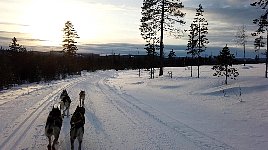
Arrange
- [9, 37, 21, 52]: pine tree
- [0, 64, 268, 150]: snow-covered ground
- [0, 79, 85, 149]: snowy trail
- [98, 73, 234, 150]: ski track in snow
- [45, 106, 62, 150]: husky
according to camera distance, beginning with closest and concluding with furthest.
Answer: [45, 106, 62, 150]: husky → [0, 79, 85, 149]: snowy trail → [98, 73, 234, 150]: ski track in snow → [0, 64, 268, 150]: snow-covered ground → [9, 37, 21, 52]: pine tree

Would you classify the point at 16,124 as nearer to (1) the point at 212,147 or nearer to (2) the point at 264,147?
(1) the point at 212,147

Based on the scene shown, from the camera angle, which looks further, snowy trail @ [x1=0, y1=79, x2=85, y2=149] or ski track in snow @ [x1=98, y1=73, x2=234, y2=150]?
ski track in snow @ [x1=98, y1=73, x2=234, y2=150]

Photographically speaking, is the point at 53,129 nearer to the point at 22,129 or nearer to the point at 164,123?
the point at 22,129

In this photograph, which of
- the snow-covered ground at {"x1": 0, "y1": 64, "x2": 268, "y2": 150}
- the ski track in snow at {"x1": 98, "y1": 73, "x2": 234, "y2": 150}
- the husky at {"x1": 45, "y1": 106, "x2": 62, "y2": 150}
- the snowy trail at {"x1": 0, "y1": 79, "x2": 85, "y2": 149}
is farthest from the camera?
the snow-covered ground at {"x1": 0, "y1": 64, "x2": 268, "y2": 150}

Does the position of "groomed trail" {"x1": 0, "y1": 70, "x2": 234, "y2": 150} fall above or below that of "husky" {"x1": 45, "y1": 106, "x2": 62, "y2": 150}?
below

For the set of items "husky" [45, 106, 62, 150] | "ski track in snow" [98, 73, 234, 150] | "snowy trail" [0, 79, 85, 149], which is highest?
"husky" [45, 106, 62, 150]

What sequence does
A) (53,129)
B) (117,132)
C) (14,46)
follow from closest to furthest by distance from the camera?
(53,129) → (117,132) → (14,46)

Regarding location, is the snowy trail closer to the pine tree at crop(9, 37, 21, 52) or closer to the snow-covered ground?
the snow-covered ground

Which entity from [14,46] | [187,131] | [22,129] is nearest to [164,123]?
[187,131]

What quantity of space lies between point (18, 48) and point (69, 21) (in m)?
28.8

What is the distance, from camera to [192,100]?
18.8m

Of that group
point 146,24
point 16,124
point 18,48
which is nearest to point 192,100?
point 16,124

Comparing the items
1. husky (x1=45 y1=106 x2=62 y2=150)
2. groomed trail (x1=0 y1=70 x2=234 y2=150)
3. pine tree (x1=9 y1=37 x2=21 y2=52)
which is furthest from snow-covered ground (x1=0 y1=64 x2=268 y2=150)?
pine tree (x1=9 y1=37 x2=21 y2=52)

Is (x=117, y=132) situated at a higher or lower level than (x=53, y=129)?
lower
